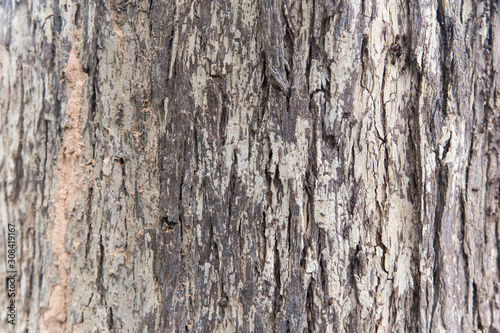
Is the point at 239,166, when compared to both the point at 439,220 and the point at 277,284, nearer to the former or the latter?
the point at 277,284

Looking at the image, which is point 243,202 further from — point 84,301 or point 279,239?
point 84,301

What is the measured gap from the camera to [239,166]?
1016 millimetres

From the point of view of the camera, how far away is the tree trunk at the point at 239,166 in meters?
1.01

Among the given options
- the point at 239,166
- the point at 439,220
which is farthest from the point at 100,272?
the point at 439,220

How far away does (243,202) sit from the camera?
1015mm

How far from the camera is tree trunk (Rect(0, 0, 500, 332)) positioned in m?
1.01

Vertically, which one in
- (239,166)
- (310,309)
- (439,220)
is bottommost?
(310,309)

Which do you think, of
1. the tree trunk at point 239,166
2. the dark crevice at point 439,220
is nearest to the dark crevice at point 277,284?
the tree trunk at point 239,166

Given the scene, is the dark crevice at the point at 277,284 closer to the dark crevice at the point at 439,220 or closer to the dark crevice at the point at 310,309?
the dark crevice at the point at 310,309

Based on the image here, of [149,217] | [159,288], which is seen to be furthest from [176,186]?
[159,288]

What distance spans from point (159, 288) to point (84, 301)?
10.6 inches

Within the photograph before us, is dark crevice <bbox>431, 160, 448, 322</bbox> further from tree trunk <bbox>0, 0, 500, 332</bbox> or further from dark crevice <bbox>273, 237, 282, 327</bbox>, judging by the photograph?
dark crevice <bbox>273, 237, 282, 327</bbox>

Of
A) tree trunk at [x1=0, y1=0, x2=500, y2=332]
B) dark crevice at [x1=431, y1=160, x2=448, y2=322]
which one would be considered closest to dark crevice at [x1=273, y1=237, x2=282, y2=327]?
tree trunk at [x1=0, y1=0, x2=500, y2=332]

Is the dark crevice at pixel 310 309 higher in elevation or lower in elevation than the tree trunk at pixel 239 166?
lower
